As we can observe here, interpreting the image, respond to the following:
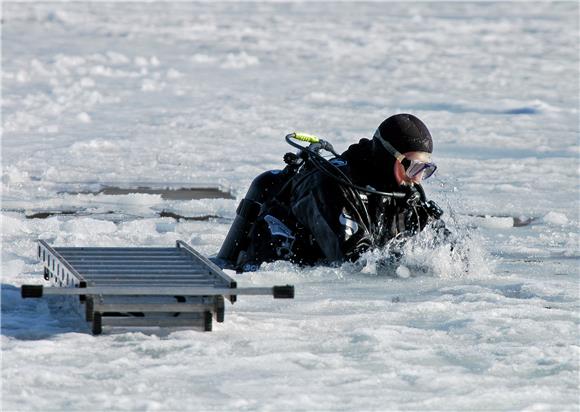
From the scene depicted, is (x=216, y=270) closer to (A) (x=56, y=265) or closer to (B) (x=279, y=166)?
(A) (x=56, y=265)

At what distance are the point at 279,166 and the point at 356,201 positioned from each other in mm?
4419

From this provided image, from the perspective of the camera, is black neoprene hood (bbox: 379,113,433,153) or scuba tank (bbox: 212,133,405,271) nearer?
black neoprene hood (bbox: 379,113,433,153)

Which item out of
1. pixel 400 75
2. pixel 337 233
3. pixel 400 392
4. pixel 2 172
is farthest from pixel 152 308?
pixel 400 75

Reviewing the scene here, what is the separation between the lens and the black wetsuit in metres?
5.89

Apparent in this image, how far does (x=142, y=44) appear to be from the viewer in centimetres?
2011

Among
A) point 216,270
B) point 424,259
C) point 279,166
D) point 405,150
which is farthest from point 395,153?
point 279,166

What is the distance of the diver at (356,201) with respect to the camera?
5.89 meters

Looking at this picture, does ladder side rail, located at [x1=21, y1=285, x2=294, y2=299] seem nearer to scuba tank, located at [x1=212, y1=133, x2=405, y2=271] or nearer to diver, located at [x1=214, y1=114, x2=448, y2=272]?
diver, located at [x1=214, y1=114, x2=448, y2=272]

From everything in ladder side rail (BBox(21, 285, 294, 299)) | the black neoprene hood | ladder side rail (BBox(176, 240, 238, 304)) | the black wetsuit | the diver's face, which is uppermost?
the black neoprene hood

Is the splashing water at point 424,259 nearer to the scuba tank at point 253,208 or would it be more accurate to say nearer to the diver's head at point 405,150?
the diver's head at point 405,150

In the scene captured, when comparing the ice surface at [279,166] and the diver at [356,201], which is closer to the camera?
the ice surface at [279,166]

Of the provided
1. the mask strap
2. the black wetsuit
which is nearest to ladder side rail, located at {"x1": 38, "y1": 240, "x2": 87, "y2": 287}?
the black wetsuit

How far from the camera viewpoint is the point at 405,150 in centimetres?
588

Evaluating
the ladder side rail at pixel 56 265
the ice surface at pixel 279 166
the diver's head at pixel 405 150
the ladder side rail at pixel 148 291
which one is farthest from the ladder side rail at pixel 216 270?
the diver's head at pixel 405 150
